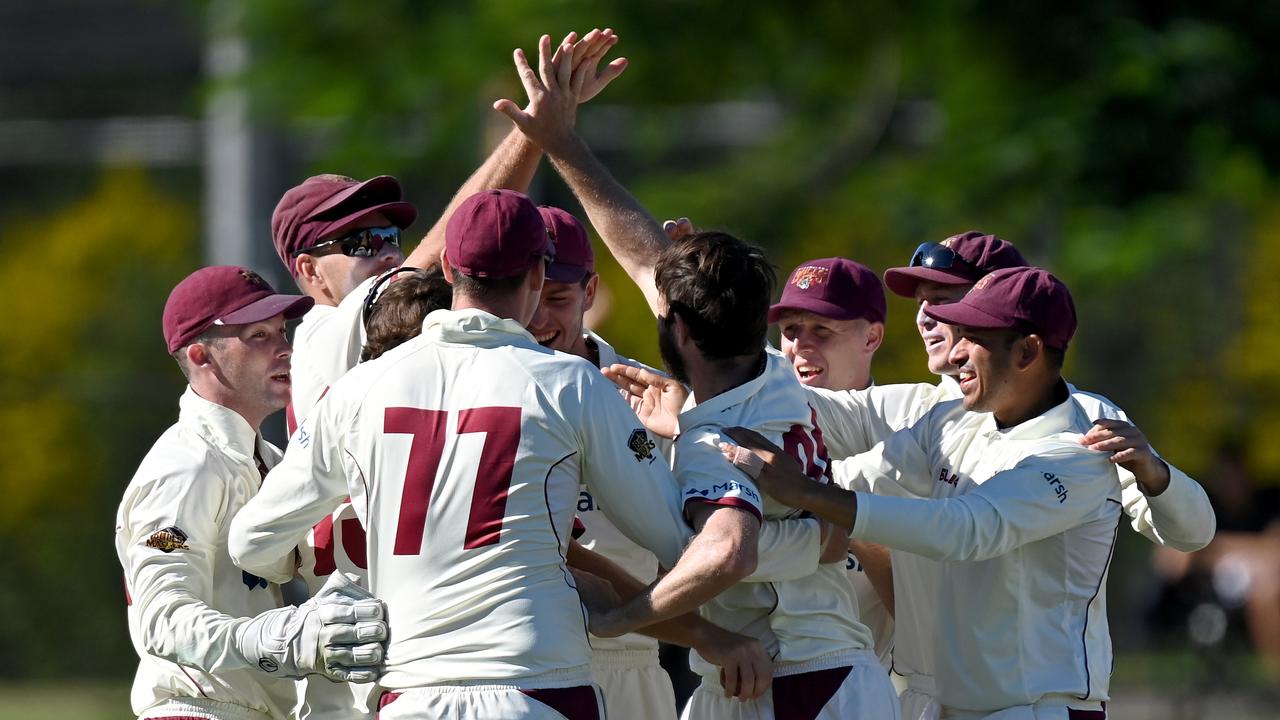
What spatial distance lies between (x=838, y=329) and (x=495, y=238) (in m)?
1.76

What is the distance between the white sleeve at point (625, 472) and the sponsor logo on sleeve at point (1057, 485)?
1033mm

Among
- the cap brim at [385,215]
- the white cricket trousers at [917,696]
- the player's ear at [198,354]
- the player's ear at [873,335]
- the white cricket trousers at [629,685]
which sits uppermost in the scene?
the cap brim at [385,215]

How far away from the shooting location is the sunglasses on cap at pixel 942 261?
546 cm

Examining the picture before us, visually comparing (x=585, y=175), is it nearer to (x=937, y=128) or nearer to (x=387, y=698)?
(x=387, y=698)

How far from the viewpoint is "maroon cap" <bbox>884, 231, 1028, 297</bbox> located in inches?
214

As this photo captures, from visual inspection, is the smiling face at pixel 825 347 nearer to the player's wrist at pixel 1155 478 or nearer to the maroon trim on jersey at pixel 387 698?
the player's wrist at pixel 1155 478

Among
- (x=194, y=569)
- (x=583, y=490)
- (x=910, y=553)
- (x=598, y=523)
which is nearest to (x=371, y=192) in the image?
(x=583, y=490)

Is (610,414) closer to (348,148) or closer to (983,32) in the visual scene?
(983,32)

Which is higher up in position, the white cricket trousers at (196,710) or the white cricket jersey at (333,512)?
the white cricket jersey at (333,512)

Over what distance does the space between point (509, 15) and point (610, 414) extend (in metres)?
9.79

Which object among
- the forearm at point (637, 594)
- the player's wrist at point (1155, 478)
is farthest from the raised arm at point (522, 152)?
the player's wrist at point (1155, 478)

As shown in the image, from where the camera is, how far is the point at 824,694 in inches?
170

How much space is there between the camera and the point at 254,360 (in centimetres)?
477

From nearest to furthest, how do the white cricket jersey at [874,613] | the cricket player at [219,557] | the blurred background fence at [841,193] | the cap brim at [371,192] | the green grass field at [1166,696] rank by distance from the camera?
the cricket player at [219,557] < the cap brim at [371,192] < the white cricket jersey at [874,613] < the blurred background fence at [841,193] < the green grass field at [1166,696]
